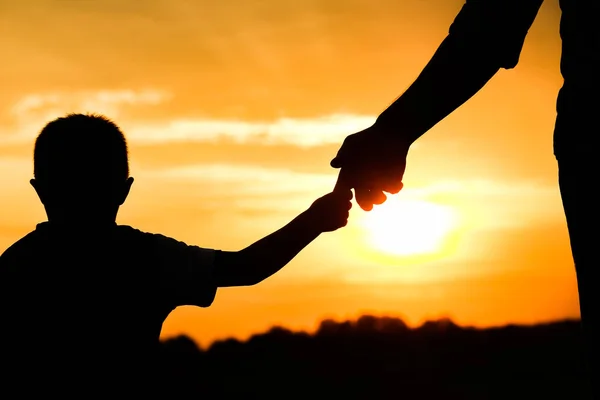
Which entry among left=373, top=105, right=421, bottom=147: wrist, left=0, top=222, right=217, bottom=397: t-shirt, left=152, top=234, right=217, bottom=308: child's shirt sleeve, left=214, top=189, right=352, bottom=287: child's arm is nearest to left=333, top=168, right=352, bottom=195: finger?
left=214, top=189, right=352, bottom=287: child's arm

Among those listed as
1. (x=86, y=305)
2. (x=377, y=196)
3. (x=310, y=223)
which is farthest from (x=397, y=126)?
(x=86, y=305)

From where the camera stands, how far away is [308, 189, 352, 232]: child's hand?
3371 mm

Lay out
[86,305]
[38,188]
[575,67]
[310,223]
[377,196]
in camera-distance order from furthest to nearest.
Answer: [377,196] < [310,223] < [38,188] < [86,305] < [575,67]

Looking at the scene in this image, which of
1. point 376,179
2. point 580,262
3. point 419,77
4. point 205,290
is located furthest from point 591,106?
point 205,290

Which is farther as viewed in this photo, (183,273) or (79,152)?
(183,273)

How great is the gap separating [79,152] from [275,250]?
82 centimetres

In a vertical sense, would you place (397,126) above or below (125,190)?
above

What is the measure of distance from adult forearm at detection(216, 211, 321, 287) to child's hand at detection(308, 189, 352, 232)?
3.7 inches

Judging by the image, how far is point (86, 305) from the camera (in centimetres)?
288

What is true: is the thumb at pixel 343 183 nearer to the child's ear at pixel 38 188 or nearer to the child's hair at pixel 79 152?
the child's hair at pixel 79 152

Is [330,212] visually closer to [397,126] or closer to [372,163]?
[372,163]

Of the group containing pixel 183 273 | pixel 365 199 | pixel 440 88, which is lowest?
pixel 183 273

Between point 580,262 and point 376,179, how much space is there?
4.22 ft

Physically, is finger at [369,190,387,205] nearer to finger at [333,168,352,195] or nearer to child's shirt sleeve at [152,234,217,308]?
finger at [333,168,352,195]
